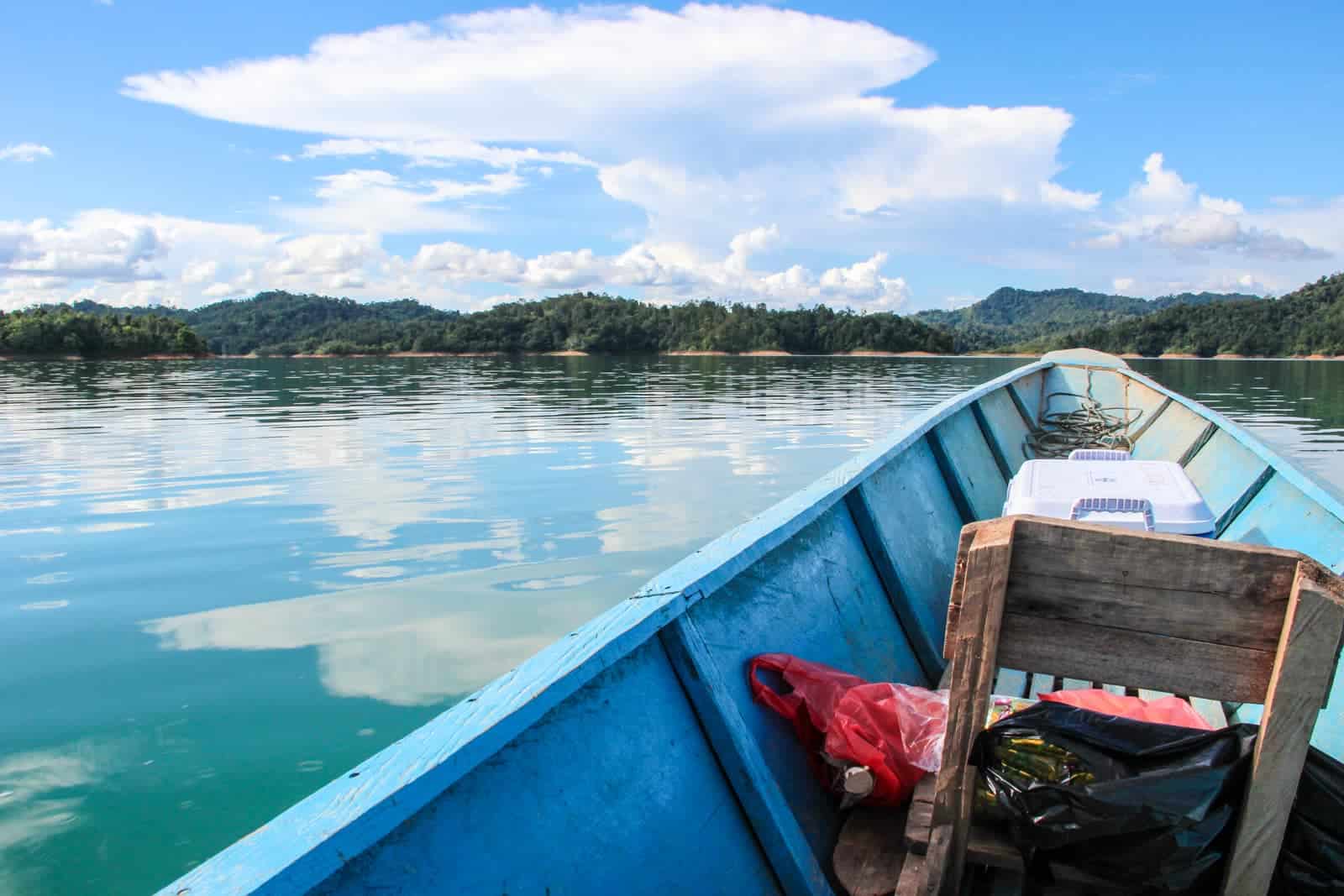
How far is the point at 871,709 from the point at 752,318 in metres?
126

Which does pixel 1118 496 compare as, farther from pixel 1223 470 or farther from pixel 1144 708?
pixel 1223 470

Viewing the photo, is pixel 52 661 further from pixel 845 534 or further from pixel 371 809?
pixel 371 809

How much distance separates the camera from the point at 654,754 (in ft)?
6.21

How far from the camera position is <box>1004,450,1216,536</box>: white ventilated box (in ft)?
11.4

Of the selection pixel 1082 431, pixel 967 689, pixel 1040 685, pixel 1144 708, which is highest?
pixel 967 689

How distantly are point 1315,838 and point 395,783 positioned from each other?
1702mm

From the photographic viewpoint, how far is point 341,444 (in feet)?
52.6

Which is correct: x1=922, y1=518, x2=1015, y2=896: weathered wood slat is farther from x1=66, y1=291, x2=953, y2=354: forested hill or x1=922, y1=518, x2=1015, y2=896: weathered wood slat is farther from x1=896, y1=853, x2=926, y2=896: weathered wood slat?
x1=66, y1=291, x2=953, y2=354: forested hill

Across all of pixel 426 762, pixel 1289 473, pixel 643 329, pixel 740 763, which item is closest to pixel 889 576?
pixel 740 763

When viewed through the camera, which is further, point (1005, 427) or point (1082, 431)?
point (1082, 431)

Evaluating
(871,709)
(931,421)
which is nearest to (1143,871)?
(871,709)

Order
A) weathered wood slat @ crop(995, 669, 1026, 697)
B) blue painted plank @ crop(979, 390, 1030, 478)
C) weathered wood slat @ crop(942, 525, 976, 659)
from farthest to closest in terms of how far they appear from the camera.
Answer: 1. blue painted plank @ crop(979, 390, 1030, 478)
2. weathered wood slat @ crop(995, 669, 1026, 697)
3. weathered wood slat @ crop(942, 525, 976, 659)

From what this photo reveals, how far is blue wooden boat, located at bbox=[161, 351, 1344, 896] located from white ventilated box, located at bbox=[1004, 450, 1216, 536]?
527 mm

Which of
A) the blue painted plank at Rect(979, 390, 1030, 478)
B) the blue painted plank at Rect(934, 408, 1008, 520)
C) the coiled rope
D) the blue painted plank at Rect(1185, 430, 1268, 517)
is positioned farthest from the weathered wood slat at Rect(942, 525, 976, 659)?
the coiled rope
